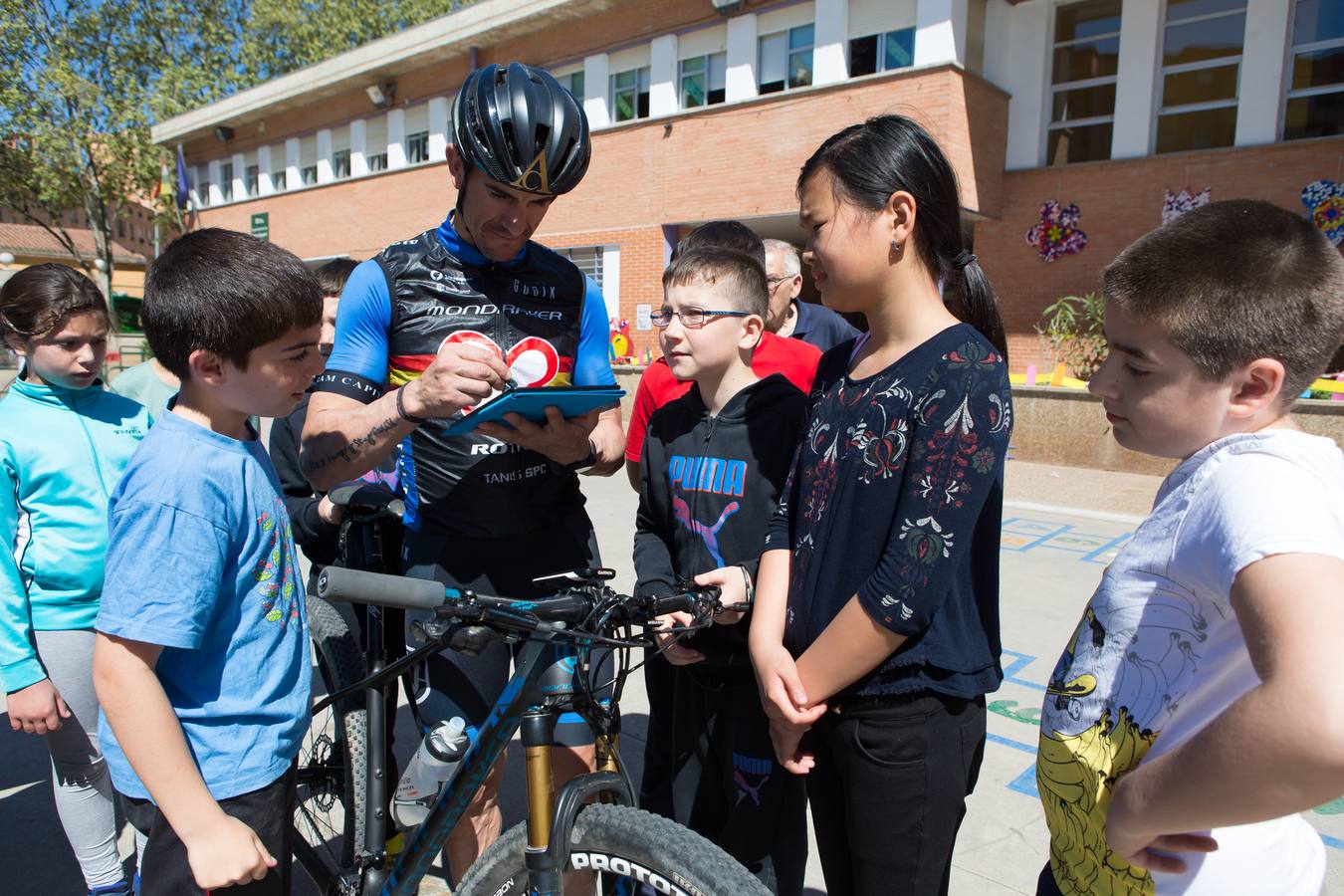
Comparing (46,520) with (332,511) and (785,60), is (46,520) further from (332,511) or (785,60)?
(785,60)

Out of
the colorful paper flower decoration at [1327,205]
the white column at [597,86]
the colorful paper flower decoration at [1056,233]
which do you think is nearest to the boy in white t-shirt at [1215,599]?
the colorful paper flower decoration at [1327,205]

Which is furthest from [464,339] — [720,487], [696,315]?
[720,487]

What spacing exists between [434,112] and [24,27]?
51.2ft

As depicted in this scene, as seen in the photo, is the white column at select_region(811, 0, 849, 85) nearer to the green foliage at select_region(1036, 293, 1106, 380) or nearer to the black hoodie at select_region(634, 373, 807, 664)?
the green foliage at select_region(1036, 293, 1106, 380)

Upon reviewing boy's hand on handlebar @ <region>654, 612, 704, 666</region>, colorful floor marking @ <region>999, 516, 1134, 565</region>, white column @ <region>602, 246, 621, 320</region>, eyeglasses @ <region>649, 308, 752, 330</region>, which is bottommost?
colorful floor marking @ <region>999, 516, 1134, 565</region>

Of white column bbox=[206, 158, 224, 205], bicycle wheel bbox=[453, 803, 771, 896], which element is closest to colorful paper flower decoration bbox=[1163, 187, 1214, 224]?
bicycle wheel bbox=[453, 803, 771, 896]

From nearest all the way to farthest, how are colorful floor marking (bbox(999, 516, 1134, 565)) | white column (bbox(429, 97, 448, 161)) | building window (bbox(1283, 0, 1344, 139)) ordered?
colorful floor marking (bbox(999, 516, 1134, 565)), building window (bbox(1283, 0, 1344, 139)), white column (bbox(429, 97, 448, 161))

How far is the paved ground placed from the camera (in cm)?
282

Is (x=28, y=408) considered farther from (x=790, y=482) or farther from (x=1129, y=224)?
(x=1129, y=224)

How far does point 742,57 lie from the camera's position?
1503cm

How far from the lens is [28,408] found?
96.0 inches

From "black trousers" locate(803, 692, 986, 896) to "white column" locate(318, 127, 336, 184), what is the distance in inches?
1046

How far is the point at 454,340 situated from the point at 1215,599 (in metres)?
1.77

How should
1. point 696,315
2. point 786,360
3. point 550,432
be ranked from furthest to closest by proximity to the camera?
point 786,360 < point 696,315 < point 550,432
